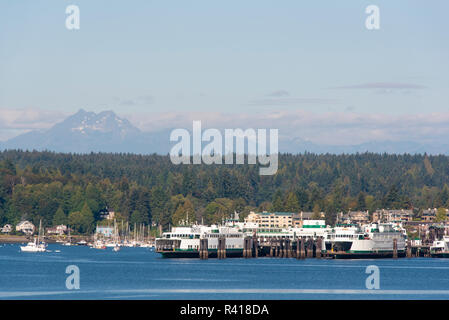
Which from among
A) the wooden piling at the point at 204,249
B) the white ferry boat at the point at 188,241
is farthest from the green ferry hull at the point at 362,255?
the wooden piling at the point at 204,249

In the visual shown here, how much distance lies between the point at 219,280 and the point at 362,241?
5837 centimetres

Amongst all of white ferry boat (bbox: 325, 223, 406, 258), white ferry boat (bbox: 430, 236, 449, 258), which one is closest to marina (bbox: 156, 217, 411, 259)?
white ferry boat (bbox: 325, 223, 406, 258)

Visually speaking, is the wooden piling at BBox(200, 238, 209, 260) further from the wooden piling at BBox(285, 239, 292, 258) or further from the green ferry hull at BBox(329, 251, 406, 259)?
the green ferry hull at BBox(329, 251, 406, 259)

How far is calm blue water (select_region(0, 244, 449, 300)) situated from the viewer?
98375 millimetres

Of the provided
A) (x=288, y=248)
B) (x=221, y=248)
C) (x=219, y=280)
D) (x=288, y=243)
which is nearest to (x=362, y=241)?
(x=288, y=248)

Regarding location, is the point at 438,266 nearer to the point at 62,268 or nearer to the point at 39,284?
the point at 62,268

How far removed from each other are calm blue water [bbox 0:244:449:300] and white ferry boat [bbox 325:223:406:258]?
7747 mm

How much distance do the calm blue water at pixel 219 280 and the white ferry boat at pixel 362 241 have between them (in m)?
7.75

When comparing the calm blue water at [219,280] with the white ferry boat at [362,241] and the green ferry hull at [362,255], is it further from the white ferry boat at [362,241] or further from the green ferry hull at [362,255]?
the white ferry boat at [362,241]

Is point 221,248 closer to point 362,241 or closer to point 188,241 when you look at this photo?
point 188,241

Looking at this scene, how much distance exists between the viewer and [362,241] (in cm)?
16738

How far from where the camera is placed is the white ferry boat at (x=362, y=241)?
16650 centimetres

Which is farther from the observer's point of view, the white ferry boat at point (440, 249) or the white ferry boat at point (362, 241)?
the white ferry boat at point (440, 249)
